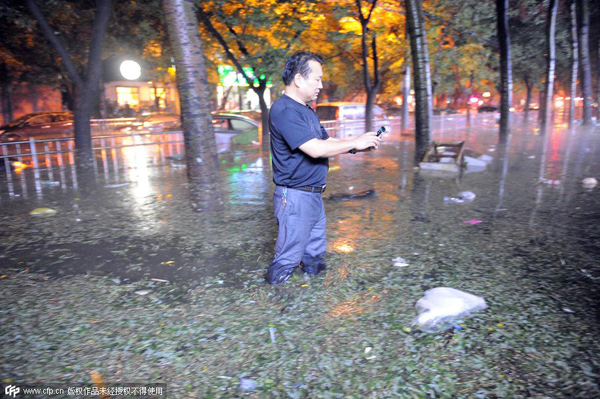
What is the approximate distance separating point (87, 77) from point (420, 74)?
352 inches

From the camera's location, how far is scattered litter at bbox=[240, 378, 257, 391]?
102 inches

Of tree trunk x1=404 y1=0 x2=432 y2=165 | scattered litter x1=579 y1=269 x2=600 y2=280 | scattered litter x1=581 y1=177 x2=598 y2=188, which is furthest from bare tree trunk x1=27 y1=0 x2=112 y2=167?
scattered litter x1=581 y1=177 x2=598 y2=188

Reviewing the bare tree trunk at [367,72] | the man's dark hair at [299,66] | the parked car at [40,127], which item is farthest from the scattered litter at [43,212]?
the parked car at [40,127]

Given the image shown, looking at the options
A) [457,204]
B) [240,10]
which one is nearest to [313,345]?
[457,204]

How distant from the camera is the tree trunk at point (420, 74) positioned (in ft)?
34.2

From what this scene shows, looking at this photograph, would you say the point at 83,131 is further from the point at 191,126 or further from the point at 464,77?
the point at 464,77

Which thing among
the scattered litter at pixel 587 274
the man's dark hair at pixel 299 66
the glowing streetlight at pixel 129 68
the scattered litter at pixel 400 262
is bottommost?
the scattered litter at pixel 587 274

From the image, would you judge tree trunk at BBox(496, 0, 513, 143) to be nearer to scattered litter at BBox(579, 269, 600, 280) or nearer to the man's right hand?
scattered litter at BBox(579, 269, 600, 280)

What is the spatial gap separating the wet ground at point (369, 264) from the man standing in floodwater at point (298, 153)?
1.60ft

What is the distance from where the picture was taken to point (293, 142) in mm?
3330

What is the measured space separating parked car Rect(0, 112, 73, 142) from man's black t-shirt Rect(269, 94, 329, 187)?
20.7 m

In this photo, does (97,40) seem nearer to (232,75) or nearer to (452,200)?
(452,200)

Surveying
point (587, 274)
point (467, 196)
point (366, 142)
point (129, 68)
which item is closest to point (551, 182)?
point (467, 196)

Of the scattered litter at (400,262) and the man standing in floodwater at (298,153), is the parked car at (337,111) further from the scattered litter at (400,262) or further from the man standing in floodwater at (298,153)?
the man standing in floodwater at (298,153)
